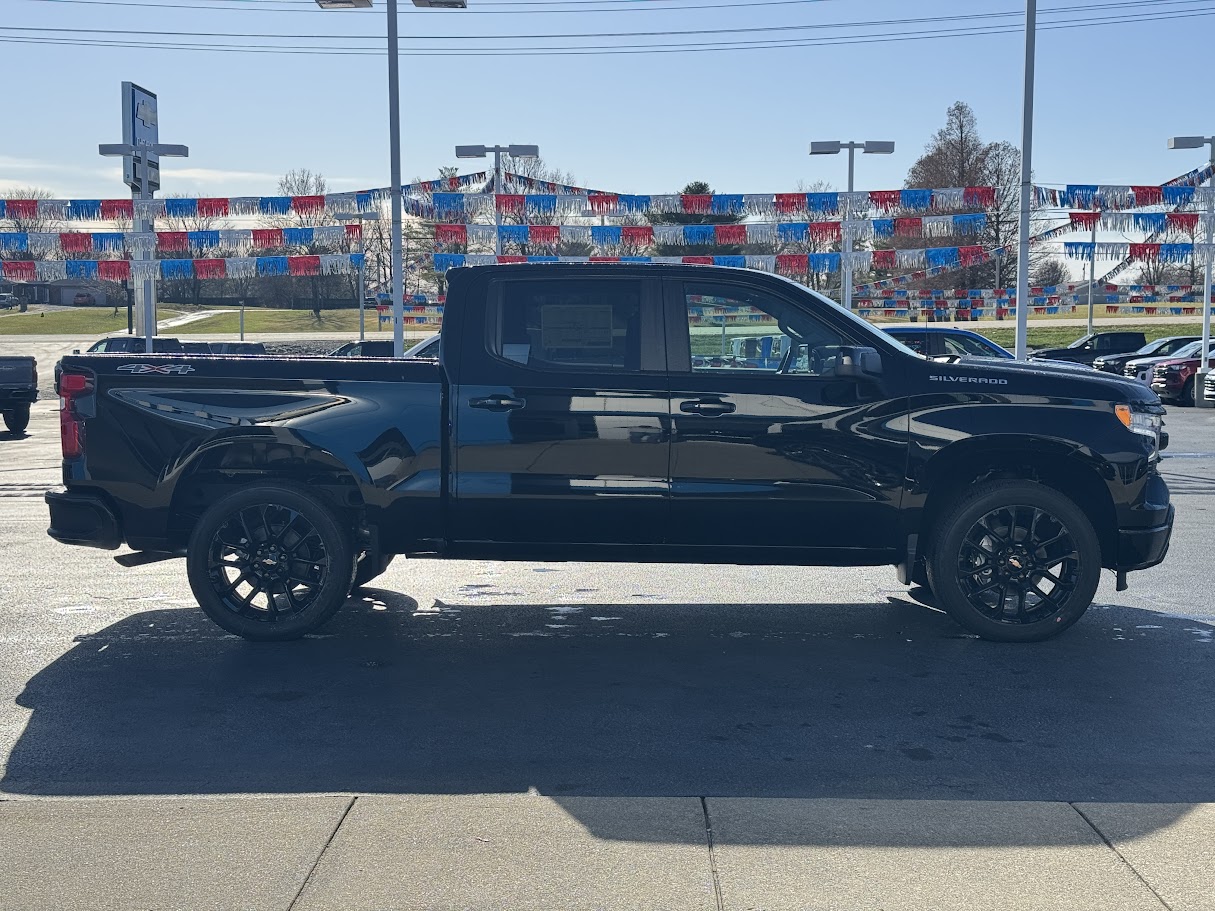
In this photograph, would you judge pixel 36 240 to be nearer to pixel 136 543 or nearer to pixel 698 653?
pixel 136 543

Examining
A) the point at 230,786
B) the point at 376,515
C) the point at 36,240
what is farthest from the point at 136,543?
the point at 36,240

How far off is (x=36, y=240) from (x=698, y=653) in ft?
80.2

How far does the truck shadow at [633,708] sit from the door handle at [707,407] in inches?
49.6

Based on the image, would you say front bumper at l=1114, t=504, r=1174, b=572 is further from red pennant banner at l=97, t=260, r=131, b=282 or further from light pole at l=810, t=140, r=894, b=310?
red pennant banner at l=97, t=260, r=131, b=282

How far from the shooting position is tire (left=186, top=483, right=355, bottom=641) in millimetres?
6543

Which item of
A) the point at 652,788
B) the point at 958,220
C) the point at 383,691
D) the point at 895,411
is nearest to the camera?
the point at 652,788

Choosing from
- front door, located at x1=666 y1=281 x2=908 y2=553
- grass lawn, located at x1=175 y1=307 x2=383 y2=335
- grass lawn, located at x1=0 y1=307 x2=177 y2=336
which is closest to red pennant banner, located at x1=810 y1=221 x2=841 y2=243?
front door, located at x1=666 y1=281 x2=908 y2=553

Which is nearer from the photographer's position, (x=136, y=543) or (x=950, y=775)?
(x=950, y=775)

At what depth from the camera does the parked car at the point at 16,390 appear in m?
20.5

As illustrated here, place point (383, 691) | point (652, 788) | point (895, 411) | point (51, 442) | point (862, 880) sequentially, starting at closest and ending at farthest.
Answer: point (862, 880)
point (652, 788)
point (383, 691)
point (895, 411)
point (51, 442)

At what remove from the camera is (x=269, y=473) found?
21.8 ft

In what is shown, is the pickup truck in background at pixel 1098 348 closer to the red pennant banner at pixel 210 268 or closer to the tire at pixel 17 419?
the red pennant banner at pixel 210 268

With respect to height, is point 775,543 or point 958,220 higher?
point 958,220

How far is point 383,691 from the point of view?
5781 mm
